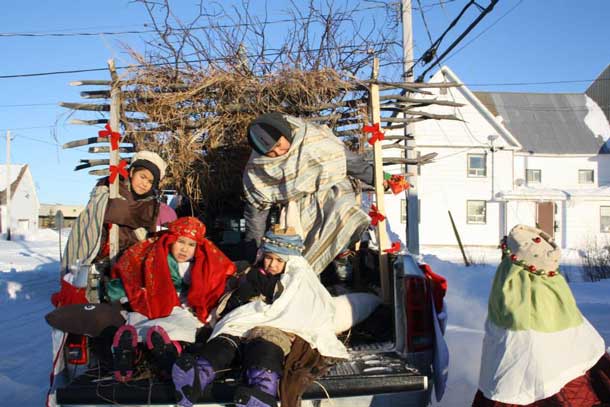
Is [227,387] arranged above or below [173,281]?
below

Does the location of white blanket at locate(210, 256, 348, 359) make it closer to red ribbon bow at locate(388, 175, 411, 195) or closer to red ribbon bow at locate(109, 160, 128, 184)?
red ribbon bow at locate(388, 175, 411, 195)

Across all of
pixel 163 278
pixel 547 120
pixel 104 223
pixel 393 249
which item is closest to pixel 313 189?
pixel 393 249

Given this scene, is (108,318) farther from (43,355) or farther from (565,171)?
(565,171)

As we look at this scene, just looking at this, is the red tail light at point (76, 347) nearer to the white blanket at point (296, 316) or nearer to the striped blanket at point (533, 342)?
the white blanket at point (296, 316)

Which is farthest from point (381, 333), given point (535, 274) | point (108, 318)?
point (108, 318)

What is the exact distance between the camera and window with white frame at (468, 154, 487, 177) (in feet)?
79.8

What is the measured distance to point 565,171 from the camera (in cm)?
2594

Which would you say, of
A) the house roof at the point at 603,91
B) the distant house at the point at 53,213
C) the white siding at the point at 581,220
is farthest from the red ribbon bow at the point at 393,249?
the distant house at the point at 53,213

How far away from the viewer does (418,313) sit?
134 inches

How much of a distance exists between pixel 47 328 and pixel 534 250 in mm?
6897

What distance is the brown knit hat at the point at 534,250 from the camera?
124 inches

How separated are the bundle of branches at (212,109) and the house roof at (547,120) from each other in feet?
73.3

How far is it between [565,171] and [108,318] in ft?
86.3

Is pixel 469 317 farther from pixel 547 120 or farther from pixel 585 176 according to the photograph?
pixel 547 120
